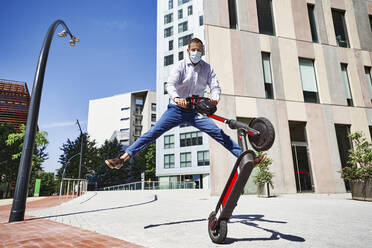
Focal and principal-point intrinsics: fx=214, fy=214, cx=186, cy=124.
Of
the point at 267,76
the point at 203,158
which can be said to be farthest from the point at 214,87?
the point at 203,158

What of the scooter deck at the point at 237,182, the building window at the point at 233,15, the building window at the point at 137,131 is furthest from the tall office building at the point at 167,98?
the scooter deck at the point at 237,182

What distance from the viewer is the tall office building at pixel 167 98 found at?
4116 centimetres

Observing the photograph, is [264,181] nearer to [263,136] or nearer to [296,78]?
[296,78]

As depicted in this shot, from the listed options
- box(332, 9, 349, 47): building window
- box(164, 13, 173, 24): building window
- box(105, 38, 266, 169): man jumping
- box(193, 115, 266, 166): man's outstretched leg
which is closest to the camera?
box(193, 115, 266, 166): man's outstretched leg

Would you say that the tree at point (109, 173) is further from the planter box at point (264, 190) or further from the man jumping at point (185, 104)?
the man jumping at point (185, 104)

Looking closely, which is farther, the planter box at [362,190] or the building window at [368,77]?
the building window at [368,77]

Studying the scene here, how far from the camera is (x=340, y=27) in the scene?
54.5ft

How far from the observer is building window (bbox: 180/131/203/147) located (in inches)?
1623

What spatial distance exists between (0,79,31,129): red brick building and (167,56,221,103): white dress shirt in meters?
53.9

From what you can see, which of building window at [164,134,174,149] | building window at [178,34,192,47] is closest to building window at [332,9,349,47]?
building window at [178,34,192,47]

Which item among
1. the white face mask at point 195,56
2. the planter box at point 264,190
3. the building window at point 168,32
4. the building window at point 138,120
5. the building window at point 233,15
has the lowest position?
the planter box at point 264,190

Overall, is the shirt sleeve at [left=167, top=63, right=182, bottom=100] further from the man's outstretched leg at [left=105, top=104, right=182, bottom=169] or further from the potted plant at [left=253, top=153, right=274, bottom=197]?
the potted plant at [left=253, top=153, right=274, bottom=197]

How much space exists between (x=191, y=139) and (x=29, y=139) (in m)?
37.1

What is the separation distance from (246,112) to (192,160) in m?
29.6
